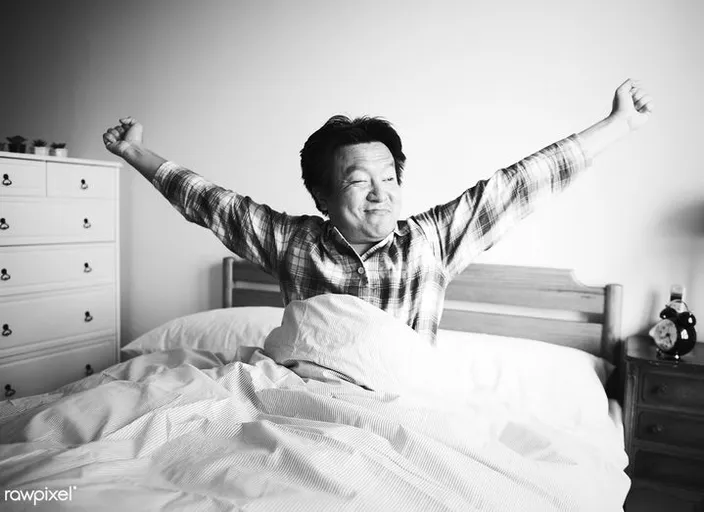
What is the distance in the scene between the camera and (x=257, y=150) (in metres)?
2.40

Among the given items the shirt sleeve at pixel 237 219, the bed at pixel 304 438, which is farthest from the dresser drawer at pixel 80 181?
the bed at pixel 304 438

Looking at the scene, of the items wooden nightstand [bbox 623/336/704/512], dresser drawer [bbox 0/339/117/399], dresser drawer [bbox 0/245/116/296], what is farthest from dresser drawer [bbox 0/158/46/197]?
wooden nightstand [bbox 623/336/704/512]

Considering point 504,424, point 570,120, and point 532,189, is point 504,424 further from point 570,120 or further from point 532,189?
point 570,120

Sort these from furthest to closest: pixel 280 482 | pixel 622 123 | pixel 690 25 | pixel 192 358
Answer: pixel 690 25 < pixel 192 358 < pixel 622 123 < pixel 280 482

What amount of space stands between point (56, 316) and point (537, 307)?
192 cm

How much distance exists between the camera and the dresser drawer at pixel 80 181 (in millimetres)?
2531

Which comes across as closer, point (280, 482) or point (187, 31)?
point (280, 482)

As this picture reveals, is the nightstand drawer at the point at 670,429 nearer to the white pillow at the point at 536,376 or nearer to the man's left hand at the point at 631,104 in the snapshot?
the white pillow at the point at 536,376

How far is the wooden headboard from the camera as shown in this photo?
6.56 ft

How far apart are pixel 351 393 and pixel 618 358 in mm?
1239

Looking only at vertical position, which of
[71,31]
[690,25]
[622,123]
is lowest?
[622,123]

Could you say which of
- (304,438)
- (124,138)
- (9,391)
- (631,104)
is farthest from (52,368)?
(631,104)

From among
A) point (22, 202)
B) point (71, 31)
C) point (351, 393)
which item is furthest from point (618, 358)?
point (71, 31)

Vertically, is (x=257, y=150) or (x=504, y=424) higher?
(x=257, y=150)
